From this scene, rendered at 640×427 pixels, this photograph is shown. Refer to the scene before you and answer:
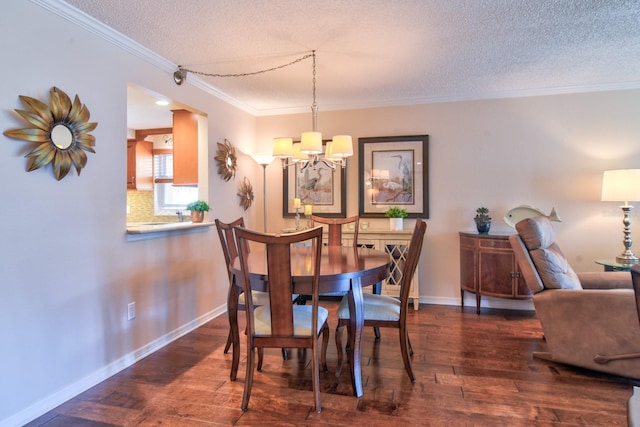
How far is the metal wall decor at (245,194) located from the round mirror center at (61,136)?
2127 millimetres

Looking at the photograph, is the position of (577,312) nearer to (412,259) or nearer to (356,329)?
(412,259)

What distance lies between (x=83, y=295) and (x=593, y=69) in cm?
444

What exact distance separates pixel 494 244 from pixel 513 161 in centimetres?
101

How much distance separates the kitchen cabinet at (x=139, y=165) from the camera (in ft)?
17.2

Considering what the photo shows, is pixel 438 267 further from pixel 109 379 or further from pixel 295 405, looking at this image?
pixel 109 379

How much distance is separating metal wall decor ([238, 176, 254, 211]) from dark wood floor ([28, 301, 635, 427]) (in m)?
1.78

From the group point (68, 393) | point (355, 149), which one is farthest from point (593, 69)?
point (68, 393)

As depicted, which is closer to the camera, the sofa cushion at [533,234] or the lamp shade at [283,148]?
the sofa cushion at [533,234]

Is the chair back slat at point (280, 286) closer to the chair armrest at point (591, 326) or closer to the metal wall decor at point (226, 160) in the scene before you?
the chair armrest at point (591, 326)

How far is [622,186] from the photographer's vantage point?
10.6ft

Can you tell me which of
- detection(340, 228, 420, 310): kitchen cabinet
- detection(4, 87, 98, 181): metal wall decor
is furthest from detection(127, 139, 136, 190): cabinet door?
detection(340, 228, 420, 310): kitchen cabinet

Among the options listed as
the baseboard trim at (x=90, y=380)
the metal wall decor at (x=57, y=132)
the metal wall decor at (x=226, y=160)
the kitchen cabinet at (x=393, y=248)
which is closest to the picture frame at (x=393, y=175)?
the kitchen cabinet at (x=393, y=248)

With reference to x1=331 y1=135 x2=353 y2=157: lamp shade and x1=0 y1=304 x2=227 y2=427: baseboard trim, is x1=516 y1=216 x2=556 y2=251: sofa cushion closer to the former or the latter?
x1=331 y1=135 x2=353 y2=157: lamp shade

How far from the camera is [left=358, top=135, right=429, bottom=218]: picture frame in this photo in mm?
4133
